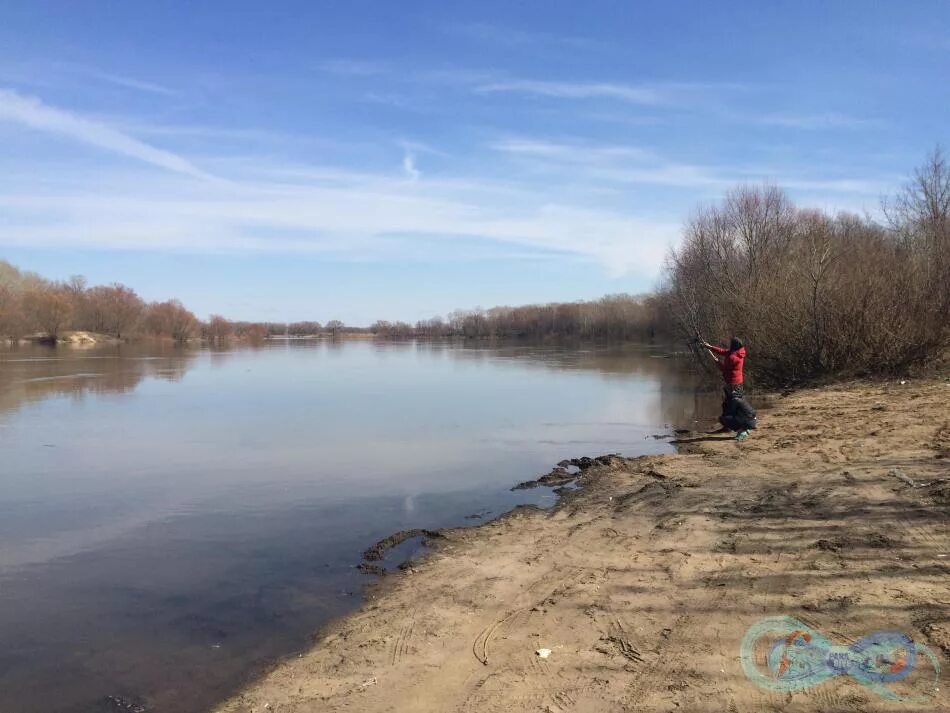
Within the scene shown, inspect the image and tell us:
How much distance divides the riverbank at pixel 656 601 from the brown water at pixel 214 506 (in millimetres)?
946

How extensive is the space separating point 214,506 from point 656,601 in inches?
275

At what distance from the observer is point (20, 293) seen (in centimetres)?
8162

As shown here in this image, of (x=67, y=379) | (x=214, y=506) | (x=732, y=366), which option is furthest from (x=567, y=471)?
(x=67, y=379)

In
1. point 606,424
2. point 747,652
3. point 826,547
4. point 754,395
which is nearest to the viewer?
point 747,652

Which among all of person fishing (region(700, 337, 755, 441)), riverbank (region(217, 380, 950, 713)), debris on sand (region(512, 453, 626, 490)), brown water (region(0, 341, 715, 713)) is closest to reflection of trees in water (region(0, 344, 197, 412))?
brown water (region(0, 341, 715, 713))

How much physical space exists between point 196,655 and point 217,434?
37.6ft

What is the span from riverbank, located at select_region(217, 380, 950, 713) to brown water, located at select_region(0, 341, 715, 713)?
946 mm

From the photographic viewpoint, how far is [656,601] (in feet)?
16.3

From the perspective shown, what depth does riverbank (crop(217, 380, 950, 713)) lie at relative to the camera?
151 inches

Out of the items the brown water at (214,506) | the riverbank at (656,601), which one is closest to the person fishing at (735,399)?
the brown water at (214,506)

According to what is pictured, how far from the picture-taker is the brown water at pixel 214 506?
17.0 feet

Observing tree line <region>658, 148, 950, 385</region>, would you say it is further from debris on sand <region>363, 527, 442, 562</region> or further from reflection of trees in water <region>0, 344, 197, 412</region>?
reflection of trees in water <region>0, 344, 197, 412</region>

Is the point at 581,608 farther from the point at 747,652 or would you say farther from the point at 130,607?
the point at 130,607

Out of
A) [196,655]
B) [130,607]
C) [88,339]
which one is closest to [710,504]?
[196,655]
